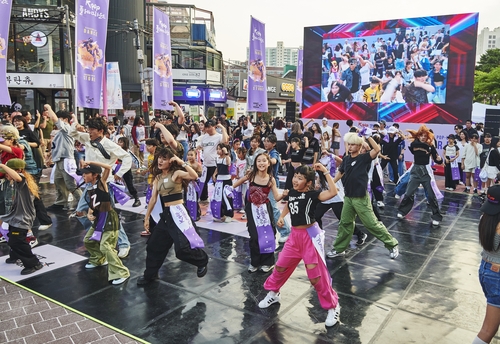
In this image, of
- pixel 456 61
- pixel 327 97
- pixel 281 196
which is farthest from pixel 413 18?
pixel 281 196

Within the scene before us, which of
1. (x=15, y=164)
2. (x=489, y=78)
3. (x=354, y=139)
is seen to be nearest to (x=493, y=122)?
(x=354, y=139)

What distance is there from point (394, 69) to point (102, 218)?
47.8ft

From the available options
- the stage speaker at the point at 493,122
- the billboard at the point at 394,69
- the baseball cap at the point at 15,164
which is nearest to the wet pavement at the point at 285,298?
the baseball cap at the point at 15,164

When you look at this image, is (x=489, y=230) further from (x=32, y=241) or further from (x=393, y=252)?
(x=32, y=241)

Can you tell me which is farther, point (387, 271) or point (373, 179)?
point (373, 179)

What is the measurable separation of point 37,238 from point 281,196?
4.35 m

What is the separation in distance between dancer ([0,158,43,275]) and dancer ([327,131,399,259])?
404cm

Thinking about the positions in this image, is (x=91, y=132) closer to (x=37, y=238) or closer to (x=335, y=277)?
(x=37, y=238)

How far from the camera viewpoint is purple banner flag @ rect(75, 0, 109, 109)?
33.6ft

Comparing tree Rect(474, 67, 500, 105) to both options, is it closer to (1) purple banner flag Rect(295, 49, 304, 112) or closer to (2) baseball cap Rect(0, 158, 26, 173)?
(1) purple banner flag Rect(295, 49, 304, 112)

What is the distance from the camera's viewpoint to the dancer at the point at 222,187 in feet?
25.3

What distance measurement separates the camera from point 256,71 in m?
14.8

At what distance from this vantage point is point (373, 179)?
889cm

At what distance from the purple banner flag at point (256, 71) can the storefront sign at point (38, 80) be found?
1588 cm
